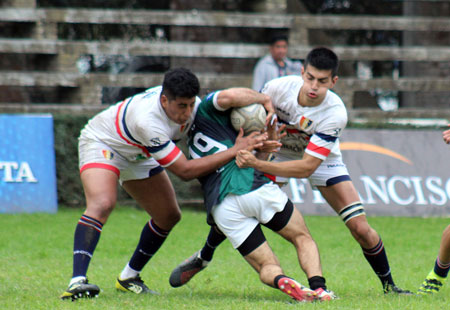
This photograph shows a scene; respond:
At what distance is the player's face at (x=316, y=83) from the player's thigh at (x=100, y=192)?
1779 mm

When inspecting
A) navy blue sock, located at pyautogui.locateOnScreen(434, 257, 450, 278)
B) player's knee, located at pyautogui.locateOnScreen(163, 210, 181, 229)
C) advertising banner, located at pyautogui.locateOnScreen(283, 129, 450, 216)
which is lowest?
advertising banner, located at pyautogui.locateOnScreen(283, 129, 450, 216)

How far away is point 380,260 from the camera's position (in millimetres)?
6707

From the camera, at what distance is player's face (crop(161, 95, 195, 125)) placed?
19.9 ft

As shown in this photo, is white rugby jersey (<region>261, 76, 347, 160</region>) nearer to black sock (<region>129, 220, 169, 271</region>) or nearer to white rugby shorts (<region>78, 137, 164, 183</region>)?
white rugby shorts (<region>78, 137, 164, 183</region>)

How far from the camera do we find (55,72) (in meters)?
13.4

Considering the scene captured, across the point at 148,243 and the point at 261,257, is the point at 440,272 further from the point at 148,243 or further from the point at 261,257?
the point at 148,243

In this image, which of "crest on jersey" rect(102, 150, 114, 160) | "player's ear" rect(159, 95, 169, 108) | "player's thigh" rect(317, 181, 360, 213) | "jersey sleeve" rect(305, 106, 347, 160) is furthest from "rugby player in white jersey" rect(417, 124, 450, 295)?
"crest on jersey" rect(102, 150, 114, 160)

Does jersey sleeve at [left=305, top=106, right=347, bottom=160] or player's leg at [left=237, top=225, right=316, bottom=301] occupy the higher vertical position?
jersey sleeve at [left=305, top=106, right=347, bottom=160]

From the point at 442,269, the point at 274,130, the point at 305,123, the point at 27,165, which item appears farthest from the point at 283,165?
the point at 27,165

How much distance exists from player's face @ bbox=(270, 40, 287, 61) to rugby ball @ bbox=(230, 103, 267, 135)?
5.96 meters

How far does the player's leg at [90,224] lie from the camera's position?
6.00m

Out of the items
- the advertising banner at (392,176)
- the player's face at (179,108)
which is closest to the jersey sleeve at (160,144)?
the player's face at (179,108)

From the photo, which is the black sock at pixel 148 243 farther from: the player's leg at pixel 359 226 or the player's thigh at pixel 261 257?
the player's leg at pixel 359 226

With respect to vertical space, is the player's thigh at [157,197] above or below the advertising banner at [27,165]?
above
